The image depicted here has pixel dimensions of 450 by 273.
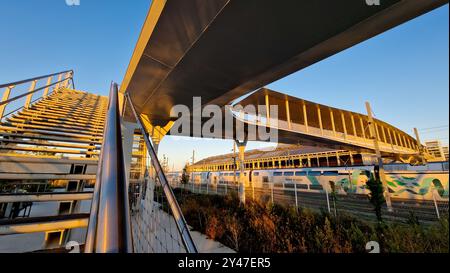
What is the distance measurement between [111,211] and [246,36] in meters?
2.30

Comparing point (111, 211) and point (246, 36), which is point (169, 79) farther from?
point (111, 211)

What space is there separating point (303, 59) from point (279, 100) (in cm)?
590

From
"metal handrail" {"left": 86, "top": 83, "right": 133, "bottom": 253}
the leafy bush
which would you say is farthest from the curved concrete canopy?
the leafy bush

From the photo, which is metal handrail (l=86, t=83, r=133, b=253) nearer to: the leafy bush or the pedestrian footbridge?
the pedestrian footbridge

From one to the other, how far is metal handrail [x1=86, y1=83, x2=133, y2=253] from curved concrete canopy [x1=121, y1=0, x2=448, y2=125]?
6.14 feet

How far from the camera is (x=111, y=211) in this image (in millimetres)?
575

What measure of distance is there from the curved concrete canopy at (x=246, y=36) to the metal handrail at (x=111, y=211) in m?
1.87

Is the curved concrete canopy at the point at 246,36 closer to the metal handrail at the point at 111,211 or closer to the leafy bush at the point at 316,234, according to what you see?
the metal handrail at the point at 111,211

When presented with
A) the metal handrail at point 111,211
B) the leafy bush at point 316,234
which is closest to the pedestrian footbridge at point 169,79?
the metal handrail at point 111,211

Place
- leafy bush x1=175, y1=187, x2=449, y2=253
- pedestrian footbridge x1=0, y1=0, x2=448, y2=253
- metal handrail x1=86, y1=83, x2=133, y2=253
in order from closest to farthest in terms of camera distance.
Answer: metal handrail x1=86, y1=83, x2=133, y2=253 < pedestrian footbridge x1=0, y1=0, x2=448, y2=253 < leafy bush x1=175, y1=187, x2=449, y2=253

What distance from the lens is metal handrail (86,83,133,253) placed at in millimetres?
495

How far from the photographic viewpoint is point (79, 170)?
3070 millimetres
